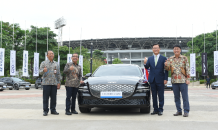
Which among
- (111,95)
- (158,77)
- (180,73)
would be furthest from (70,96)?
(180,73)

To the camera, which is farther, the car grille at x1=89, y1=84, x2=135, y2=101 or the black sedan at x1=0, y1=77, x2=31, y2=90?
the black sedan at x1=0, y1=77, x2=31, y2=90

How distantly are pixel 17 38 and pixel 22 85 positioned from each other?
20623mm

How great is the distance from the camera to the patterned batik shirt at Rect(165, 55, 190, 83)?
6.83 m

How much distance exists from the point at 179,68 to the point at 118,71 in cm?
176

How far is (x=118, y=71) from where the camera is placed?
7.86 metres

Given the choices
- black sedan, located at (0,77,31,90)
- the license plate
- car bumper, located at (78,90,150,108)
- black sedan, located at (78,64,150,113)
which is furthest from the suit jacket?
black sedan, located at (0,77,31,90)

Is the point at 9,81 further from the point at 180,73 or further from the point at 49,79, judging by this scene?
the point at 180,73

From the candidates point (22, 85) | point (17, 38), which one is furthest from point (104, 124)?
point (17, 38)

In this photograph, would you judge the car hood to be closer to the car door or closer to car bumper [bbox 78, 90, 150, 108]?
car bumper [bbox 78, 90, 150, 108]

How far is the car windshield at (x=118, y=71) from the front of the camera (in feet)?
25.3

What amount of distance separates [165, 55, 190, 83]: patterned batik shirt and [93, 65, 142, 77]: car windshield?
1045 mm

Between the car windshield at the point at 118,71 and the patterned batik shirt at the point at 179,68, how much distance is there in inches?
41.1

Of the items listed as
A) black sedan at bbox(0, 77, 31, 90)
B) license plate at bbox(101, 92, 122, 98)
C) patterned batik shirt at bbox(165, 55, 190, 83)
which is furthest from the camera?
black sedan at bbox(0, 77, 31, 90)

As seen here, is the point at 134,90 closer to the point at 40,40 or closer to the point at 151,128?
the point at 151,128
